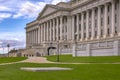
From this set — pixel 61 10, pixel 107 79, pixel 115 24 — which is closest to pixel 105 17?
pixel 115 24

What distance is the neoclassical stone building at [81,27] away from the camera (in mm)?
74875

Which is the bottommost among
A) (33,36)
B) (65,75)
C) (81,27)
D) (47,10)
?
(65,75)

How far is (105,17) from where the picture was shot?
343 ft

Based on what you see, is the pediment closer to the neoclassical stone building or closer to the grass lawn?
the neoclassical stone building

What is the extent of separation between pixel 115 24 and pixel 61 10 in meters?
42.2

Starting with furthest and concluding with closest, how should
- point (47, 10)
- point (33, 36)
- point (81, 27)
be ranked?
point (33, 36)
point (47, 10)
point (81, 27)

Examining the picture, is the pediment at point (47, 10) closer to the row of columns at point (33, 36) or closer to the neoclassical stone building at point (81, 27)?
the neoclassical stone building at point (81, 27)

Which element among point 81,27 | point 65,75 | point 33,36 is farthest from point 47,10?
point 65,75

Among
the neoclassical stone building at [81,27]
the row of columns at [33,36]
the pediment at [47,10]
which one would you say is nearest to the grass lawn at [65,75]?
the neoclassical stone building at [81,27]

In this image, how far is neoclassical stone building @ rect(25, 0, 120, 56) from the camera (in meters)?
74.9

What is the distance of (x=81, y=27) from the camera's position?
12600cm

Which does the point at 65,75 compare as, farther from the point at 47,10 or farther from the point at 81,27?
the point at 47,10

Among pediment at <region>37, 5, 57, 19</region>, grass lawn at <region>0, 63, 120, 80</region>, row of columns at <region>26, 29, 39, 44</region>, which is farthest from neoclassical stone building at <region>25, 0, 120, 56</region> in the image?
grass lawn at <region>0, 63, 120, 80</region>

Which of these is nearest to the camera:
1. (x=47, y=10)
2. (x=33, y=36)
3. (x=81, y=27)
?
(x=81, y=27)
